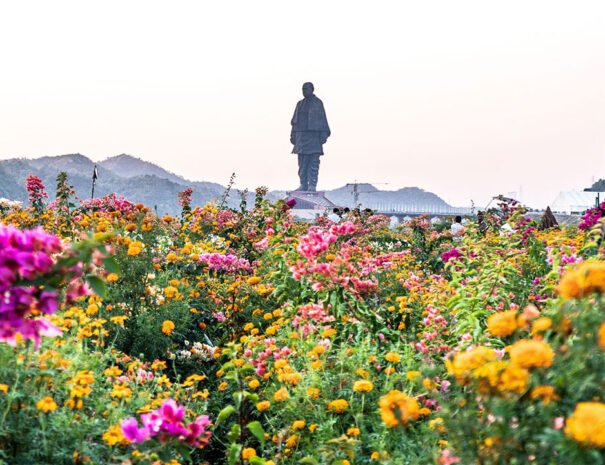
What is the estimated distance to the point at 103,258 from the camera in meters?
1.66

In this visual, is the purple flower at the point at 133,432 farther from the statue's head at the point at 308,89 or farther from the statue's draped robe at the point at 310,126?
the statue's draped robe at the point at 310,126

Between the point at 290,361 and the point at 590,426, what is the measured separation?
239 centimetres

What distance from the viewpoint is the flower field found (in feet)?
4.48

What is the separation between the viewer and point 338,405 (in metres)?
2.58

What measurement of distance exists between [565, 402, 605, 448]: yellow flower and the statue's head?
39.5m

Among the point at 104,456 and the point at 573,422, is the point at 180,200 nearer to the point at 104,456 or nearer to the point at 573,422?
the point at 104,456

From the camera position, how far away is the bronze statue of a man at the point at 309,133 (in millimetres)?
40219

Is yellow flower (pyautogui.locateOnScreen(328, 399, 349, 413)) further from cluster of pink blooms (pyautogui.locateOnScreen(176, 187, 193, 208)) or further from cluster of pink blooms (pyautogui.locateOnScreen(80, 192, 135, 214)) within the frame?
cluster of pink blooms (pyautogui.locateOnScreen(176, 187, 193, 208))

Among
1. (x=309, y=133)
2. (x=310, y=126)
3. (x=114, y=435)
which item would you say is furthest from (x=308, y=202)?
(x=114, y=435)

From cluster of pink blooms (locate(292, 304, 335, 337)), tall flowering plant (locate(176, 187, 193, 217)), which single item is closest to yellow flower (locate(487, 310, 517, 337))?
cluster of pink blooms (locate(292, 304, 335, 337))

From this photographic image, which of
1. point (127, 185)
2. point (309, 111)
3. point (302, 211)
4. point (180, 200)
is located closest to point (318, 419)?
point (180, 200)

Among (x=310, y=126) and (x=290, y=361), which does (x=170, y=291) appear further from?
(x=310, y=126)

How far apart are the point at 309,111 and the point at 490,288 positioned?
3772 cm

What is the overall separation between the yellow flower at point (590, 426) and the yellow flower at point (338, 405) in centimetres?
157
